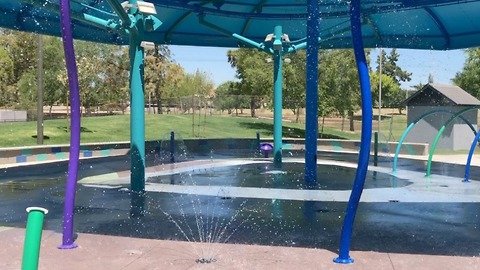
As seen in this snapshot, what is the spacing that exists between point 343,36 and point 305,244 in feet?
41.8

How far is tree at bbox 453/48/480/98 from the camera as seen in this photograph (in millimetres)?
45281

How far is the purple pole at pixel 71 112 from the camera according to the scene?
602 centimetres

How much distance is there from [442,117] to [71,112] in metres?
23.2

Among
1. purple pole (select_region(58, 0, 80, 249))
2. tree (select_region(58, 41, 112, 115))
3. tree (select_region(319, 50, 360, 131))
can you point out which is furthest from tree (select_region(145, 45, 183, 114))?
purple pole (select_region(58, 0, 80, 249))

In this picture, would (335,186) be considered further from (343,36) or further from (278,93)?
(343,36)

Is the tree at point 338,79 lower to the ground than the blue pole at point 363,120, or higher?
higher

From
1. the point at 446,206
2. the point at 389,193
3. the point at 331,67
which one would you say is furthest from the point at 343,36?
the point at 331,67

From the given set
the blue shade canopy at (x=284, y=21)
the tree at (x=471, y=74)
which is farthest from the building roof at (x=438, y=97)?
the tree at (x=471, y=74)

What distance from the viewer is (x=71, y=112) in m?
6.23

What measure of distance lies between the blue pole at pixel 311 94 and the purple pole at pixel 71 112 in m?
6.26

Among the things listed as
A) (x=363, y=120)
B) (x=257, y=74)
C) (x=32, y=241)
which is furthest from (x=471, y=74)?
(x=32, y=241)

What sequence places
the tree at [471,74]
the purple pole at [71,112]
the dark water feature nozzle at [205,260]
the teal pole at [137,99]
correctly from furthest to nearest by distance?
the tree at [471,74]
the teal pole at [137,99]
the purple pole at [71,112]
the dark water feature nozzle at [205,260]

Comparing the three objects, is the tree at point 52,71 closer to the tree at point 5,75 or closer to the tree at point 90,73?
the tree at point 90,73

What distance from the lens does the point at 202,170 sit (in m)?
15.3
